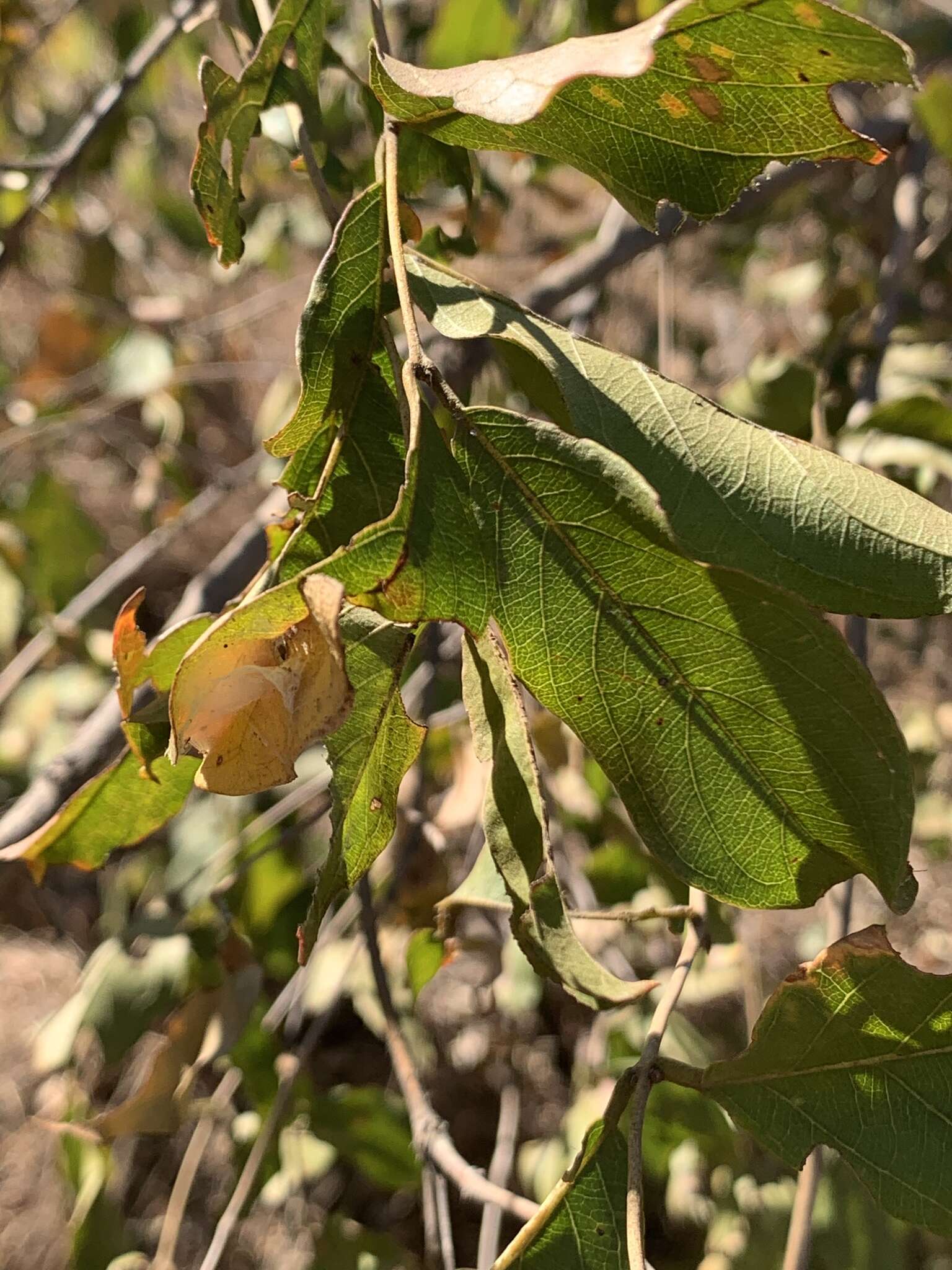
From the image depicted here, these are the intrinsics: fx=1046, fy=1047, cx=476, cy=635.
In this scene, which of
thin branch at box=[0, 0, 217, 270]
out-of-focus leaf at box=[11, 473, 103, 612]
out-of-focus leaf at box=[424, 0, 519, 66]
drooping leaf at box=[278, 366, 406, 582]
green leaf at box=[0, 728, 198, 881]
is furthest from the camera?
out-of-focus leaf at box=[11, 473, 103, 612]

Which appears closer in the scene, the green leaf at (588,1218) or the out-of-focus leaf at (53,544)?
the green leaf at (588,1218)

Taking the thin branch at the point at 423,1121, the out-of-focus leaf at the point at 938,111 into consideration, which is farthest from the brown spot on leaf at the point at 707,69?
the out-of-focus leaf at the point at 938,111

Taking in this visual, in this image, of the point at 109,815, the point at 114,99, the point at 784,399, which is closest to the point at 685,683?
the point at 109,815

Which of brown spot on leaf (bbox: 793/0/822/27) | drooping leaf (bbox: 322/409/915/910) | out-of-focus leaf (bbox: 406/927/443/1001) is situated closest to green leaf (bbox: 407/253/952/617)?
drooping leaf (bbox: 322/409/915/910)

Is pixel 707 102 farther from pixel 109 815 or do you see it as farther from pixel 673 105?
pixel 109 815

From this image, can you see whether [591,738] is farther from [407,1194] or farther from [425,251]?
[407,1194]

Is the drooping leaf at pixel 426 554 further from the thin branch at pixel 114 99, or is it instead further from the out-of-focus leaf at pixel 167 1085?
the thin branch at pixel 114 99

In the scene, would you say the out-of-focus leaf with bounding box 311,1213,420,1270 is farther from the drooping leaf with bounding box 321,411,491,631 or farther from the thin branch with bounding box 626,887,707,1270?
the drooping leaf with bounding box 321,411,491,631
